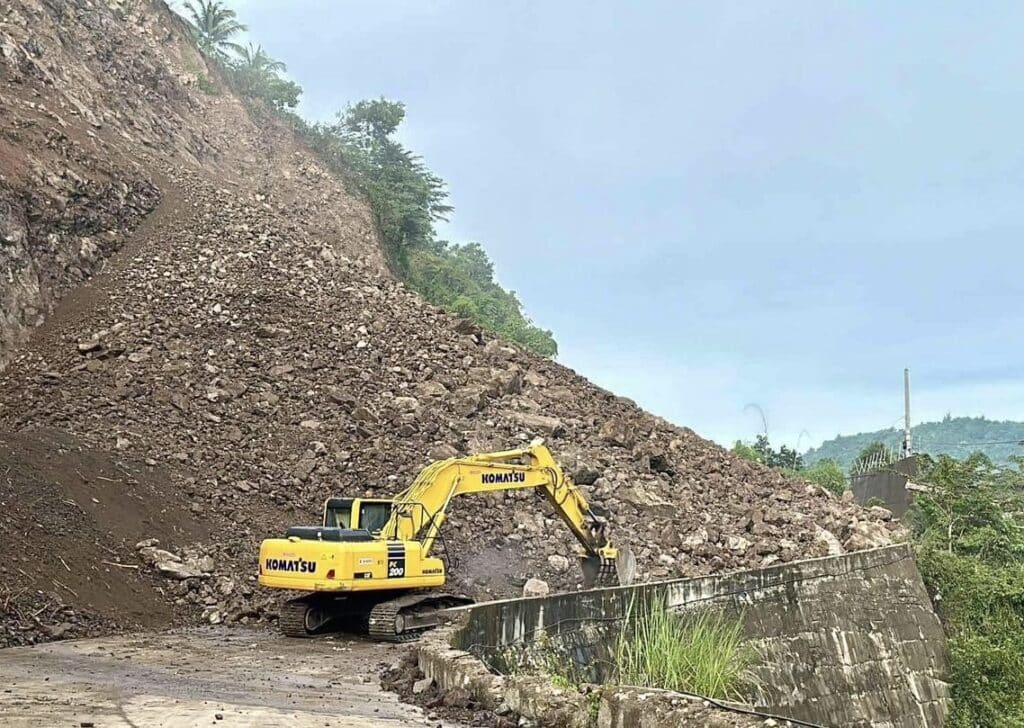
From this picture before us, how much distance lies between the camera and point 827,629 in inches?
493

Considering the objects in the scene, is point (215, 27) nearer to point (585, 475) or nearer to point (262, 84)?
point (262, 84)

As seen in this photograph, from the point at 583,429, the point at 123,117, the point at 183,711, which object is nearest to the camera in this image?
the point at 183,711

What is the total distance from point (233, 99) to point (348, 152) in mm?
4043

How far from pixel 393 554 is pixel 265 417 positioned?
6.30m

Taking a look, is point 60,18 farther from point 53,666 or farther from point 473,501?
point 53,666

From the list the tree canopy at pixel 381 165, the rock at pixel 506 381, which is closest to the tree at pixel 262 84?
the tree canopy at pixel 381 165

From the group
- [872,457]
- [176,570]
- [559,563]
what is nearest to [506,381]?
[559,563]

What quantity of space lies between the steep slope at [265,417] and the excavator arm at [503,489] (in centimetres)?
139

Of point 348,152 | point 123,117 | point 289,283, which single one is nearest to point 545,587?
point 289,283

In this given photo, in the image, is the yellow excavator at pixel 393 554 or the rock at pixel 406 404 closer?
the yellow excavator at pixel 393 554

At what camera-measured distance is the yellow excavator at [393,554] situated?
940 cm

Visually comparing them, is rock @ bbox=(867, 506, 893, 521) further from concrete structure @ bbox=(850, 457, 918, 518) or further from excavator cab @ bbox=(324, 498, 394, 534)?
excavator cab @ bbox=(324, 498, 394, 534)

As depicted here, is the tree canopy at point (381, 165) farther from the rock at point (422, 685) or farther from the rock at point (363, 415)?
the rock at point (422, 685)

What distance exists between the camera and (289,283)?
19.6 meters
